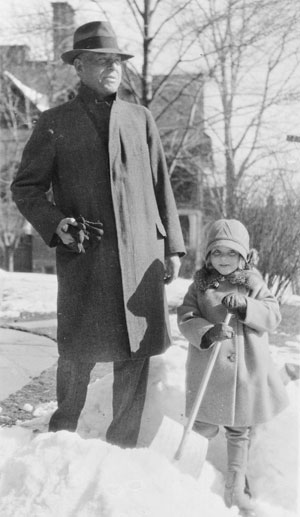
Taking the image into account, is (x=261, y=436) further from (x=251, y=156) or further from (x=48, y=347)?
(x=251, y=156)

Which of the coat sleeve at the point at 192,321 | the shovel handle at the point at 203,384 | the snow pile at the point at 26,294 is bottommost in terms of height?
the snow pile at the point at 26,294

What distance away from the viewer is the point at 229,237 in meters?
2.74

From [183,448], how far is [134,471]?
314 mm

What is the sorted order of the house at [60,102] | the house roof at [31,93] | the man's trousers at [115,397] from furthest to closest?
the house roof at [31,93], the house at [60,102], the man's trousers at [115,397]

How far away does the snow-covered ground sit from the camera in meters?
2.02

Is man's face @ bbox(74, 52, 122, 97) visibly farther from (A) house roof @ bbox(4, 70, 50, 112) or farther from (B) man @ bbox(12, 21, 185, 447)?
(A) house roof @ bbox(4, 70, 50, 112)

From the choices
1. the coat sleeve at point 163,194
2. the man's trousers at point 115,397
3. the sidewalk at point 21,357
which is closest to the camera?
the man's trousers at point 115,397

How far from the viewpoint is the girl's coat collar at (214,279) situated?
273 centimetres

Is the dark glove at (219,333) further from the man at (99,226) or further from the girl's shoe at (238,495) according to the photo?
the girl's shoe at (238,495)

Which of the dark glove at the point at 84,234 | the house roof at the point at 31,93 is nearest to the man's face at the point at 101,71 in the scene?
the dark glove at the point at 84,234

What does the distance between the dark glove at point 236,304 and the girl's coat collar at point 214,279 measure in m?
0.13

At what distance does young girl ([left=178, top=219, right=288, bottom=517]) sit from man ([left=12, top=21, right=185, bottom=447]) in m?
0.18

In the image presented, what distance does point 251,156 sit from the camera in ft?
37.6

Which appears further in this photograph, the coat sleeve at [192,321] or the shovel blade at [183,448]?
the coat sleeve at [192,321]
